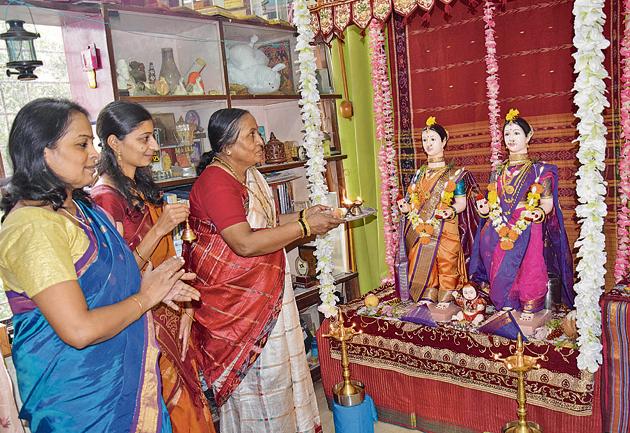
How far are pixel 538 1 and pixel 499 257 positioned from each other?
1.48 metres

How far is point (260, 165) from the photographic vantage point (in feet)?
10.5

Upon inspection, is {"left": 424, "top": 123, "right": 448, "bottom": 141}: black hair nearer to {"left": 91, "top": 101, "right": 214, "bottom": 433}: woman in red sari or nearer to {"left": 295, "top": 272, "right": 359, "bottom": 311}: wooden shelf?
{"left": 295, "top": 272, "right": 359, "bottom": 311}: wooden shelf

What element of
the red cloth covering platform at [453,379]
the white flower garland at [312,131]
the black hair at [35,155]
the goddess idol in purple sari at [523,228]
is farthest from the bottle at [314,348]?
the black hair at [35,155]

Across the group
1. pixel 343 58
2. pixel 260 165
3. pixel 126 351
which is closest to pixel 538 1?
pixel 343 58

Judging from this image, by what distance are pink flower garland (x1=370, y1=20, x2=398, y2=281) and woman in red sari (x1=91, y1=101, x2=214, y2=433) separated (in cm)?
191

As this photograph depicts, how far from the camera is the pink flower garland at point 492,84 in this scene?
3.14 meters

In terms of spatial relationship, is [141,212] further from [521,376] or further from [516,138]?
[516,138]

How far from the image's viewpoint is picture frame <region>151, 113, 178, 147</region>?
289 centimetres

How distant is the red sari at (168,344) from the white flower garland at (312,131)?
829mm

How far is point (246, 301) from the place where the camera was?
223 cm

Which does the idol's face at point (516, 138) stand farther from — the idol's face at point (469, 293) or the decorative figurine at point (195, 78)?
the decorative figurine at point (195, 78)

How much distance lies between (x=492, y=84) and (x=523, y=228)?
103cm

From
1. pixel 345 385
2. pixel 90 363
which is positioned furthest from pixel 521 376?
pixel 90 363

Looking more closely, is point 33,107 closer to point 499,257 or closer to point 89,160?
point 89,160
